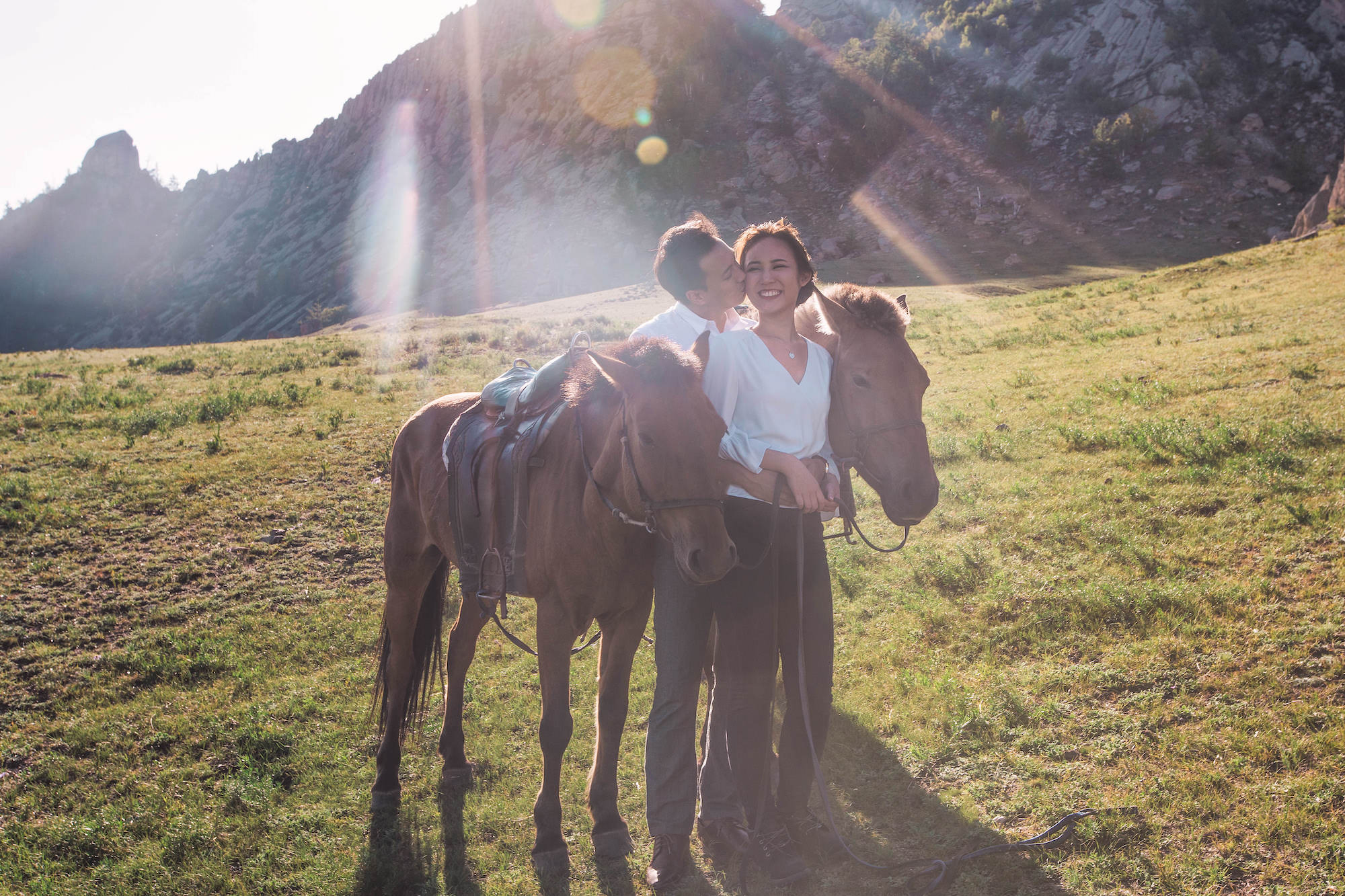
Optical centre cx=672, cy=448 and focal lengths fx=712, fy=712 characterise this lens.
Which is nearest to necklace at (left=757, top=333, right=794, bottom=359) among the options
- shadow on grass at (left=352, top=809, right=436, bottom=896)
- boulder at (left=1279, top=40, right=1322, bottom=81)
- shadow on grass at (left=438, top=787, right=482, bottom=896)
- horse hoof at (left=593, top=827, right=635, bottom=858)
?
horse hoof at (left=593, top=827, right=635, bottom=858)

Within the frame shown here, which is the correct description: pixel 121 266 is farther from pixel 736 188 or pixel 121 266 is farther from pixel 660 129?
pixel 736 188

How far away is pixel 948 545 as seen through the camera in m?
6.82

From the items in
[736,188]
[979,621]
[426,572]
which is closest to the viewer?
[426,572]

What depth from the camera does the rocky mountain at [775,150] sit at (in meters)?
47.9

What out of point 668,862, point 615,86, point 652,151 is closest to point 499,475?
point 668,862

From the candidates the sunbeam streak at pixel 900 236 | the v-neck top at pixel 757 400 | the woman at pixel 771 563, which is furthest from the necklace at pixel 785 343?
the sunbeam streak at pixel 900 236

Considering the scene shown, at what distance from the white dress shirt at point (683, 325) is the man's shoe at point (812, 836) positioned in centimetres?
230

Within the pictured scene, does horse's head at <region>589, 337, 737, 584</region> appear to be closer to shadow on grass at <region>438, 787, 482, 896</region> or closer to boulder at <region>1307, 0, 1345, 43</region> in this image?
shadow on grass at <region>438, 787, 482, 896</region>

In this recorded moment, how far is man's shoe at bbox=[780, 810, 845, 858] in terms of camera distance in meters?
3.22

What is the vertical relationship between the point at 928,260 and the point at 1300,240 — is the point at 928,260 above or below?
above

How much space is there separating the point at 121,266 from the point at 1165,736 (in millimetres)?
155081

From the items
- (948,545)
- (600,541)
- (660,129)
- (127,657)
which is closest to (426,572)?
(600,541)

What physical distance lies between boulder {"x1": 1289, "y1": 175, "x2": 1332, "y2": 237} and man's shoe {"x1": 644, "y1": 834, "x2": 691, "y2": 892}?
1182 inches

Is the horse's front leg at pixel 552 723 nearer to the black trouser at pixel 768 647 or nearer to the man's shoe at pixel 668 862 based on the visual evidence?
the man's shoe at pixel 668 862
